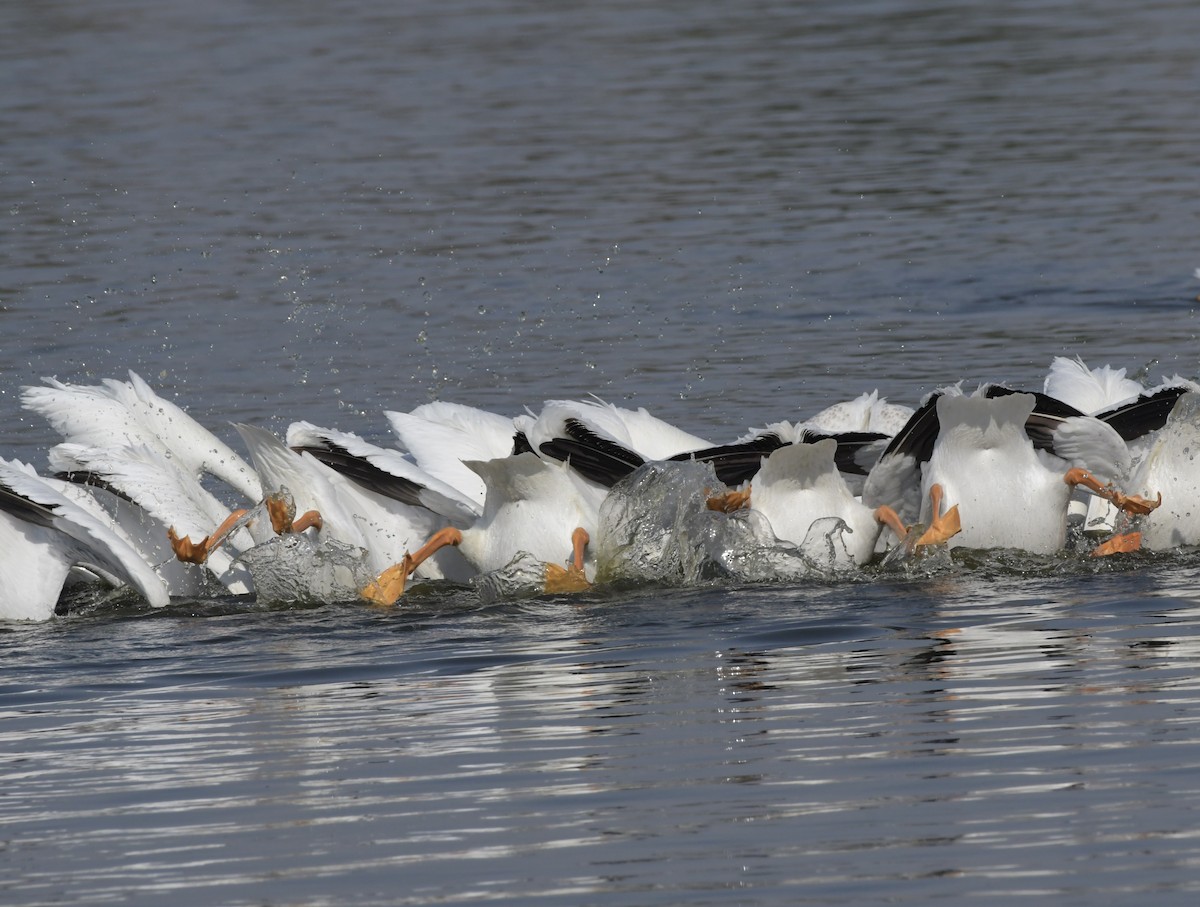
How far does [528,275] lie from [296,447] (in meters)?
7.95

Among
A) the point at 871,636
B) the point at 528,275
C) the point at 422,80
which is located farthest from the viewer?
the point at 422,80

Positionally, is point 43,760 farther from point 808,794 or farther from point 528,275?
point 528,275

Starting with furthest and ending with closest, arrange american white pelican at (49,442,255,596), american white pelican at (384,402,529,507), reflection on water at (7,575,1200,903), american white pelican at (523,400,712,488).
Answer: american white pelican at (384,402,529,507)
american white pelican at (49,442,255,596)
american white pelican at (523,400,712,488)
reflection on water at (7,575,1200,903)

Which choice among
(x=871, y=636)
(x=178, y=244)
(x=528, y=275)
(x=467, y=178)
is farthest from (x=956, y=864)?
(x=467, y=178)

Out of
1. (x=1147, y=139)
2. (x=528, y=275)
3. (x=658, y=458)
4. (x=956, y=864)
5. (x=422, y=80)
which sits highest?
(x=422, y=80)

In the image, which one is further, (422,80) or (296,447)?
(422,80)

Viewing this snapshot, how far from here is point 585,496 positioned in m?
8.30

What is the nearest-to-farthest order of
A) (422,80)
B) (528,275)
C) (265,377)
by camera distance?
(265,377) < (528,275) < (422,80)

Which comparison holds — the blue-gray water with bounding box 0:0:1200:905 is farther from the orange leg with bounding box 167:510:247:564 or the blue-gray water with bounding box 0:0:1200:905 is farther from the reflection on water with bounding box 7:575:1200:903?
the orange leg with bounding box 167:510:247:564

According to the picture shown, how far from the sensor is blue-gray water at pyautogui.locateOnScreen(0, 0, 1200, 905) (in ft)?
16.9

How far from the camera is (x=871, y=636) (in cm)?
721

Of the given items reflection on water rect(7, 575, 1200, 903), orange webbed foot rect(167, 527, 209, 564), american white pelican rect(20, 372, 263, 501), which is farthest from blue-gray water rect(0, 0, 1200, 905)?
american white pelican rect(20, 372, 263, 501)

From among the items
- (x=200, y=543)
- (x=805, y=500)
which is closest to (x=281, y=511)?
(x=200, y=543)

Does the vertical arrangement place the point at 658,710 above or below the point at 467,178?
below
